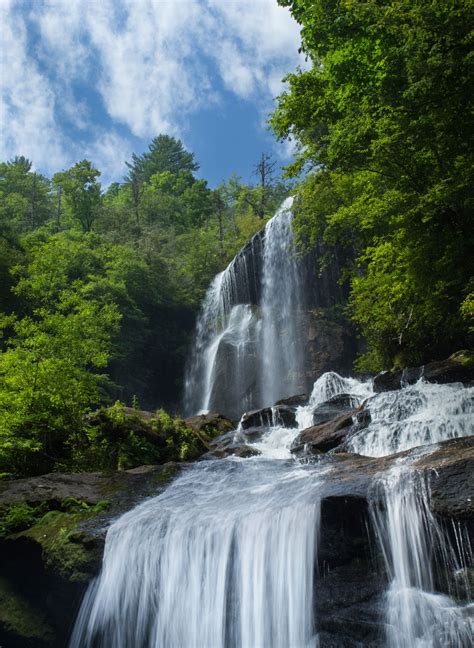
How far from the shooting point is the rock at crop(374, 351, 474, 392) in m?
11.6

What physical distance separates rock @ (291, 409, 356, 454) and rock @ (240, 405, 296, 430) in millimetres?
2610

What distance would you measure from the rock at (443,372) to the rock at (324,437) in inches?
81.6

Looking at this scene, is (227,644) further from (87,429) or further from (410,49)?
(410,49)

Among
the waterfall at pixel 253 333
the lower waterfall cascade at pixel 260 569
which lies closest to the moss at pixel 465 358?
the lower waterfall cascade at pixel 260 569

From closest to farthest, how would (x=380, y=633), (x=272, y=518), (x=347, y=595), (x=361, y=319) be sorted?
(x=380, y=633)
(x=347, y=595)
(x=272, y=518)
(x=361, y=319)

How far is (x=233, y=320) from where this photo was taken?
88.5 feet

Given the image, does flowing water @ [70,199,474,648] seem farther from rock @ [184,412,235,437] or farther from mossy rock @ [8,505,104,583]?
rock @ [184,412,235,437]

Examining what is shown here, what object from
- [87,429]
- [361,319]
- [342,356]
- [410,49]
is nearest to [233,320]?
[342,356]

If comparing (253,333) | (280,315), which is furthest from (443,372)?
(253,333)

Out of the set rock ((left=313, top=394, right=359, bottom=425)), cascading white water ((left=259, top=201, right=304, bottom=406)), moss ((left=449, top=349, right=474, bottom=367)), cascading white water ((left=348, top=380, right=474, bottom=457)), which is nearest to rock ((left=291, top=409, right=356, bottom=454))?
cascading white water ((left=348, top=380, right=474, bottom=457))

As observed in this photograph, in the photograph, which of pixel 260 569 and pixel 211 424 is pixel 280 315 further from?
pixel 260 569

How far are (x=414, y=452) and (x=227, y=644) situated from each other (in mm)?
3419

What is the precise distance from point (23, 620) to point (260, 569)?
3.71 metres

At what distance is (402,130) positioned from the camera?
28.9ft
